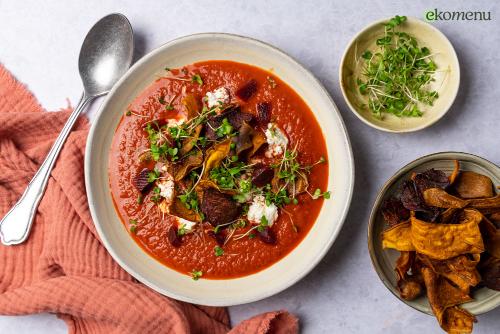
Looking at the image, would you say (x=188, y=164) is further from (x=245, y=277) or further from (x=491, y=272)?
(x=491, y=272)

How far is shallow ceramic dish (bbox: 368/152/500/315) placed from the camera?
3061 millimetres

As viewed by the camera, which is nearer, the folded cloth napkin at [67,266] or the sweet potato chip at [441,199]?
the sweet potato chip at [441,199]

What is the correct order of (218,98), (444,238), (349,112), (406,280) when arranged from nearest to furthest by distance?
1. (444,238)
2. (406,280)
3. (218,98)
4. (349,112)

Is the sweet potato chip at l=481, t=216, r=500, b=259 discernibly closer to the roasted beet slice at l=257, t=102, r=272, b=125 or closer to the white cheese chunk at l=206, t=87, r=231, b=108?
the roasted beet slice at l=257, t=102, r=272, b=125

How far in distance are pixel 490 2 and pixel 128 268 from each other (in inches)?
106

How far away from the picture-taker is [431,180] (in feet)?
9.98

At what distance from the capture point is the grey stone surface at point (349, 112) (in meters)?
3.37

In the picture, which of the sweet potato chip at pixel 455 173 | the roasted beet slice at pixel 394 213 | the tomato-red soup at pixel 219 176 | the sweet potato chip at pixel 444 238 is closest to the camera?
the sweet potato chip at pixel 444 238

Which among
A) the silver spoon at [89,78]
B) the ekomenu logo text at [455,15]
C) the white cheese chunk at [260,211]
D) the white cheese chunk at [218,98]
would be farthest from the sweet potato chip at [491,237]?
the silver spoon at [89,78]

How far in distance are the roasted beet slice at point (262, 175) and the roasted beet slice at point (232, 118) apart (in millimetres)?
269

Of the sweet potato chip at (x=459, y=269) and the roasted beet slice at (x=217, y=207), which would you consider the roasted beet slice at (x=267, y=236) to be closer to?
the roasted beet slice at (x=217, y=207)

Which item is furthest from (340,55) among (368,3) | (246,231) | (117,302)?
(117,302)

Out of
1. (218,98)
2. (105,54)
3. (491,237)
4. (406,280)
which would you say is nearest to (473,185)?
(491,237)

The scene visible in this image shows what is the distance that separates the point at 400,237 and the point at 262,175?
0.84m
